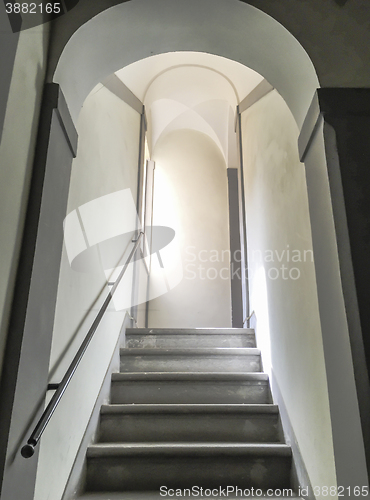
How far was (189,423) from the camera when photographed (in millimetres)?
2670

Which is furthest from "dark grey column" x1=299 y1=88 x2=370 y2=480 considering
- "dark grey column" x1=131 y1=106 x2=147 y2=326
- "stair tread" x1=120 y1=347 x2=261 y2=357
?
"dark grey column" x1=131 y1=106 x2=147 y2=326

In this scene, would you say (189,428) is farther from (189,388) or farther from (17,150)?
(17,150)

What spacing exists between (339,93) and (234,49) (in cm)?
72

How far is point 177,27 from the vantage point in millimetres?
2037

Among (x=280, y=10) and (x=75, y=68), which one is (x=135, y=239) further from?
(x=280, y=10)

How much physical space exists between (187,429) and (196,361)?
804 mm

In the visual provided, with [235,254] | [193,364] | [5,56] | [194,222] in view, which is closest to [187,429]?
[193,364]

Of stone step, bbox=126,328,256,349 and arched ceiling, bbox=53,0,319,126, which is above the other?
arched ceiling, bbox=53,0,319,126

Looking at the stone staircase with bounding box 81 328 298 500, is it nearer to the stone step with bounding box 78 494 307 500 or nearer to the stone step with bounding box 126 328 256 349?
the stone step with bounding box 78 494 307 500

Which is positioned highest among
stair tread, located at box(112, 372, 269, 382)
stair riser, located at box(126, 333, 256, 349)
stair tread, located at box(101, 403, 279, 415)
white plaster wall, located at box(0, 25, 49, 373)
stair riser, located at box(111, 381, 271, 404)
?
white plaster wall, located at box(0, 25, 49, 373)

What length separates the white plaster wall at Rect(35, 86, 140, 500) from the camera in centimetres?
184

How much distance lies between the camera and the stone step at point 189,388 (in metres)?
2.97

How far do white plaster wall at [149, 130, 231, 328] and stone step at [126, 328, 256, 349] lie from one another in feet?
5.94

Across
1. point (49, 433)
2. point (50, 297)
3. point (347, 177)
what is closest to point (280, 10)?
point (347, 177)
